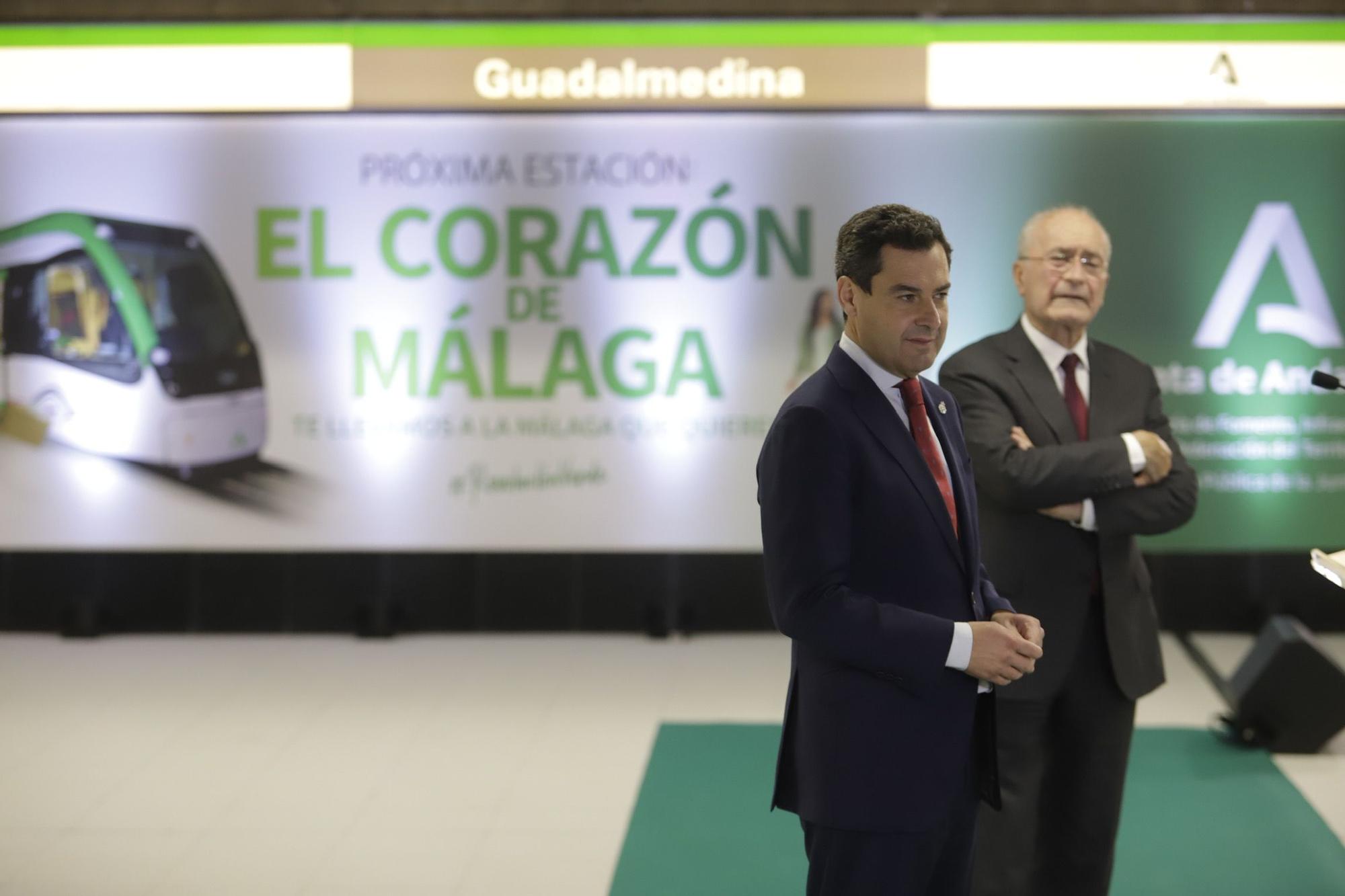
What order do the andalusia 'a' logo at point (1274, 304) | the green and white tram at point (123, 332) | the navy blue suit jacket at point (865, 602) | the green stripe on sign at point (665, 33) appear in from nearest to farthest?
the navy blue suit jacket at point (865, 602), the green stripe on sign at point (665, 33), the andalusia 'a' logo at point (1274, 304), the green and white tram at point (123, 332)

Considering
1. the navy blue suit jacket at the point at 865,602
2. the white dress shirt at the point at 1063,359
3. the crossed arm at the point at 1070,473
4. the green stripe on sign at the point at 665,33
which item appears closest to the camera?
the navy blue suit jacket at the point at 865,602

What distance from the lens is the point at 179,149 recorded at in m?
5.87

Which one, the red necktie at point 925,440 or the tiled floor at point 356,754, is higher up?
the red necktie at point 925,440

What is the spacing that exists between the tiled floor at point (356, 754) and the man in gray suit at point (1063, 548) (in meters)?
1.26

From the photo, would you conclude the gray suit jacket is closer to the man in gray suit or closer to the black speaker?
the man in gray suit

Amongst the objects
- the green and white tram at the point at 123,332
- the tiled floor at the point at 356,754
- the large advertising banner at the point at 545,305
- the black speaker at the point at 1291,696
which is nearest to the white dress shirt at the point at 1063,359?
the tiled floor at the point at 356,754

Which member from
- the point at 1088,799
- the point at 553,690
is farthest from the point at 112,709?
the point at 1088,799

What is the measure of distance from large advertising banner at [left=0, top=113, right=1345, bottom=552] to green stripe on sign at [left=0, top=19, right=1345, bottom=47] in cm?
34

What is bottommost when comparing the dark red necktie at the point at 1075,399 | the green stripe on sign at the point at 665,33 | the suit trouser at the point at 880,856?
the suit trouser at the point at 880,856

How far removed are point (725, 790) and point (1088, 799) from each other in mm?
1677

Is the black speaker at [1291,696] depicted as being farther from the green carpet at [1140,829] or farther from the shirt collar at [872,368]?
the shirt collar at [872,368]

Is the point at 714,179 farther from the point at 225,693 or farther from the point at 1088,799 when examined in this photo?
the point at 1088,799

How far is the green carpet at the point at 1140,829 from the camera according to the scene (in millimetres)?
3424

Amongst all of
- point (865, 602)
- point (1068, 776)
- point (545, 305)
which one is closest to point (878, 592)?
point (865, 602)
